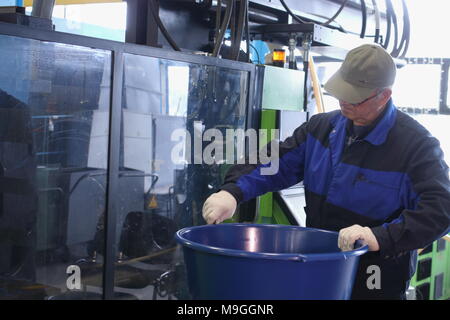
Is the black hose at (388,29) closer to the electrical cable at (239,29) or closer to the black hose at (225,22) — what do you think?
the electrical cable at (239,29)

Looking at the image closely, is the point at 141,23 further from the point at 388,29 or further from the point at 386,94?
the point at 388,29

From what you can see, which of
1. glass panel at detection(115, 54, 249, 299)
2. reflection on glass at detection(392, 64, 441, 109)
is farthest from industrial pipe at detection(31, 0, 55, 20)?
reflection on glass at detection(392, 64, 441, 109)

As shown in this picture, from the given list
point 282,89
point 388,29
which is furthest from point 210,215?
point 388,29

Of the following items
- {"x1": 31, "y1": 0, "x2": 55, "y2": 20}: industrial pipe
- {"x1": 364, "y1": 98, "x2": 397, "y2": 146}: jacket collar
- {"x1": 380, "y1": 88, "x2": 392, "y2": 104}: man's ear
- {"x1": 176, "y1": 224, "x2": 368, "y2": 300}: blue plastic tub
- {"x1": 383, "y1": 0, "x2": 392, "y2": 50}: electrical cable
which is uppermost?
{"x1": 383, "y1": 0, "x2": 392, "y2": 50}: electrical cable

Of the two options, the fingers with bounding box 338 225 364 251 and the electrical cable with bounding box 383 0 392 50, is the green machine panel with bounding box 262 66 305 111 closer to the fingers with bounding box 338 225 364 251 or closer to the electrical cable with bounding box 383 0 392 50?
the electrical cable with bounding box 383 0 392 50

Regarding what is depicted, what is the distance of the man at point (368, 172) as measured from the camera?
5.41 feet

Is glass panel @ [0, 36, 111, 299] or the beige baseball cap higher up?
the beige baseball cap

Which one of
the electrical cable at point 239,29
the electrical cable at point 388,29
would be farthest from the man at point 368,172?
the electrical cable at point 388,29

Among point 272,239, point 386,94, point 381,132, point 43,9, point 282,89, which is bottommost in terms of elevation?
point 272,239

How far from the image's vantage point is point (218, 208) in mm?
1652

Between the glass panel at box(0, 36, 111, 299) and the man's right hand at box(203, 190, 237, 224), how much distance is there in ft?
1.98

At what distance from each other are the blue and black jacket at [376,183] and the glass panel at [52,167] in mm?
603

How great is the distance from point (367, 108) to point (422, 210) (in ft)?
1.24

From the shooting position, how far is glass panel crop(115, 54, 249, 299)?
7.51 ft
